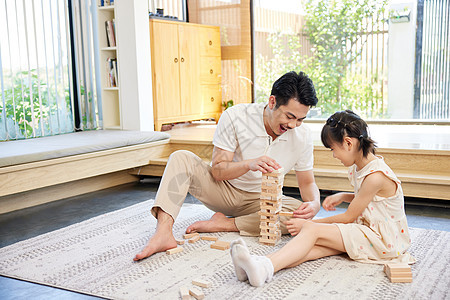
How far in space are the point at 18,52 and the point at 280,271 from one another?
311 centimetres

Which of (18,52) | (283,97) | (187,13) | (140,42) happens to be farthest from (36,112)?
(283,97)

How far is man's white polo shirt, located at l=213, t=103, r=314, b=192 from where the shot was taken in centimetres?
240

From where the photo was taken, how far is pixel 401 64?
5.42m

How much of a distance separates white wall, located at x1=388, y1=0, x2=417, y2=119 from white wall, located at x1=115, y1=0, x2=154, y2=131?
2703 mm

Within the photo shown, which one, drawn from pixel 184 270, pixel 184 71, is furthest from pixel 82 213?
pixel 184 71

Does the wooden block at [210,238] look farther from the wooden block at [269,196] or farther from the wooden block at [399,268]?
the wooden block at [399,268]

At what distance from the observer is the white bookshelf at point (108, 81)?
463 cm

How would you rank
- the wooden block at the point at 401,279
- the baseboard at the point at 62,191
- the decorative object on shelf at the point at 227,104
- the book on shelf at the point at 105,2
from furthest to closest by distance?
the decorative object on shelf at the point at 227,104 → the book on shelf at the point at 105,2 → the baseboard at the point at 62,191 → the wooden block at the point at 401,279

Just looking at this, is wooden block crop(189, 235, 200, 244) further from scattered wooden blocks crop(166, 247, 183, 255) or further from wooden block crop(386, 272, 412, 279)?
wooden block crop(386, 272, 412, 279)

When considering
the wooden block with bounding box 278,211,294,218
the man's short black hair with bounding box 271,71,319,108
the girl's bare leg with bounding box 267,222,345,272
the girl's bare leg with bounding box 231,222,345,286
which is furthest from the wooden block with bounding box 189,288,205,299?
the man's short black hair with bounding box 271,71,319,108

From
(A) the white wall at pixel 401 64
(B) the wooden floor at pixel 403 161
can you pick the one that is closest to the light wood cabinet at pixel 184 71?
(B) the wooden floor at pixel 403 161

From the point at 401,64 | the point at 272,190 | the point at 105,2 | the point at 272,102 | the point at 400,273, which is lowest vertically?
the point at 400,273

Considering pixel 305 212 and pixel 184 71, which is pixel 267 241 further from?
pixel 184 71

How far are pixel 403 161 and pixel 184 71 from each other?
2631 mm
